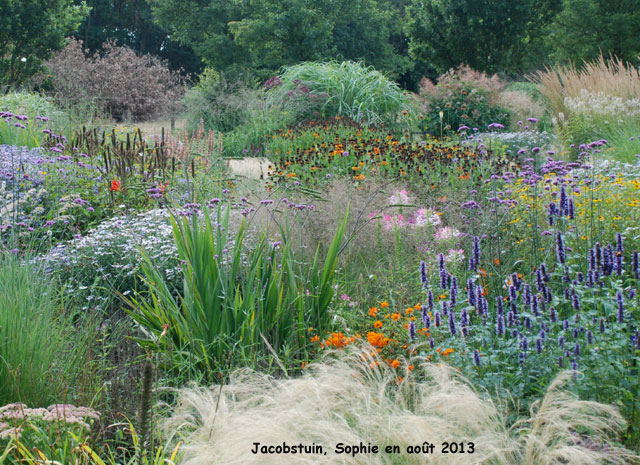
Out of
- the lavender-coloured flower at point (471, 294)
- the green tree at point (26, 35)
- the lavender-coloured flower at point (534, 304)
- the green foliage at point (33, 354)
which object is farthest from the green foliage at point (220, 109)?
the lavender-coloured flower at point (534, 304)

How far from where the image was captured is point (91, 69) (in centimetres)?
1992

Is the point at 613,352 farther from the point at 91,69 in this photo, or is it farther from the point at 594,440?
the point at 91,69

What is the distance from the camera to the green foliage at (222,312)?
324cm

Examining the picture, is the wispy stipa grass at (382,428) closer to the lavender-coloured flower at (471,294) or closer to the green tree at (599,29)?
the lavender-coloured flower at (471,294)

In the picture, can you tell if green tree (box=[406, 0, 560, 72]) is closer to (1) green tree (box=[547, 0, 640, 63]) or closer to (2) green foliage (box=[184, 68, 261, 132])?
(1) green tree (box=[547, 0, 640, 63])

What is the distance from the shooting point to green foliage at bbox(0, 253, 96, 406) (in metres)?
2.69

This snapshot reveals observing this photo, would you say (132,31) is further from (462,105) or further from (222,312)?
(222,312)

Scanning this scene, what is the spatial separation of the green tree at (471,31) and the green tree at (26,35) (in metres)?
14.4

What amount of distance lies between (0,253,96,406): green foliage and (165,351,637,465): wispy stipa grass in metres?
0.68

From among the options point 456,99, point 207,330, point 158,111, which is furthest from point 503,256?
point 158,111

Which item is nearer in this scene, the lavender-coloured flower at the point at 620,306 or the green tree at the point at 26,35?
the lavender-coloured flower at the point at 620,306

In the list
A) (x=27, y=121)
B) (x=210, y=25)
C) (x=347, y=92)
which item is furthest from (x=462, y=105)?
(x=210, y=25)

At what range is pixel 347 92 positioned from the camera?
1301cm

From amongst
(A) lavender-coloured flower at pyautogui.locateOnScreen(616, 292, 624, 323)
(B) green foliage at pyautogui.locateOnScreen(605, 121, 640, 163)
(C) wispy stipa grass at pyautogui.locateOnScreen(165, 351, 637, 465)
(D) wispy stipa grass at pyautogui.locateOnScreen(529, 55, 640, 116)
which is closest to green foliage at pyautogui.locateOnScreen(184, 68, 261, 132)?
(D) wispy stipa grass at pyautogui.locateOnScreen(529, 55, 640, 116)
